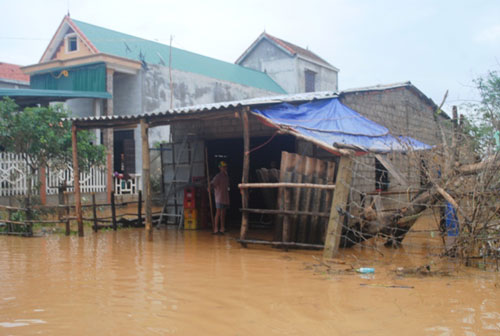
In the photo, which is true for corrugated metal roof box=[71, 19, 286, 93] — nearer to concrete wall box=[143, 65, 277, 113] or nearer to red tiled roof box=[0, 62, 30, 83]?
concrete wall box=[143, 65, 277, 113]

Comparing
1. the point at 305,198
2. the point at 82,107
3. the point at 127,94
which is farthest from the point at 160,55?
the point at 305,198

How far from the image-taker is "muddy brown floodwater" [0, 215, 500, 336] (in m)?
4.12

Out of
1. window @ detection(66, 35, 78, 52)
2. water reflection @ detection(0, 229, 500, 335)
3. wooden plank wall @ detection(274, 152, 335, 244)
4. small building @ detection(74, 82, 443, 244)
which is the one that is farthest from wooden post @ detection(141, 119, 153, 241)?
window @ detection(66, 35, 78, 52)

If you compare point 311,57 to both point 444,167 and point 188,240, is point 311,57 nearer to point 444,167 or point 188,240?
point 188,240

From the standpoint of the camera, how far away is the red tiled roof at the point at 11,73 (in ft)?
82.8

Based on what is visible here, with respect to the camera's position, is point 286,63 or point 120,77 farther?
point 286,63

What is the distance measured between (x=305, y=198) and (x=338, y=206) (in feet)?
3.16

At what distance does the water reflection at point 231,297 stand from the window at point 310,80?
21.8 m

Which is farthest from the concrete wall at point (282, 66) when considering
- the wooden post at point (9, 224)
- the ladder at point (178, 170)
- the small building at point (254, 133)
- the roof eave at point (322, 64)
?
the wooden post at point (9, 224)

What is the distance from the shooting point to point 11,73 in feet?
84.5

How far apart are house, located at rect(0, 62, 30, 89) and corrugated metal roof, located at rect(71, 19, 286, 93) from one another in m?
7.10

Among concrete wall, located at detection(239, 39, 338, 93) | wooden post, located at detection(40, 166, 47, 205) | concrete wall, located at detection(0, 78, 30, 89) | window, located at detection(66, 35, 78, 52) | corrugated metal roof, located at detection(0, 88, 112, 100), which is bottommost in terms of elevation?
wooden post, located at detection(40, 166, 47, 205)

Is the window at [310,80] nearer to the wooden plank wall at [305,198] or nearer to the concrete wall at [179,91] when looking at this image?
the concrete wall at [179,91]

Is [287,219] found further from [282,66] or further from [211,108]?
[282,66]
